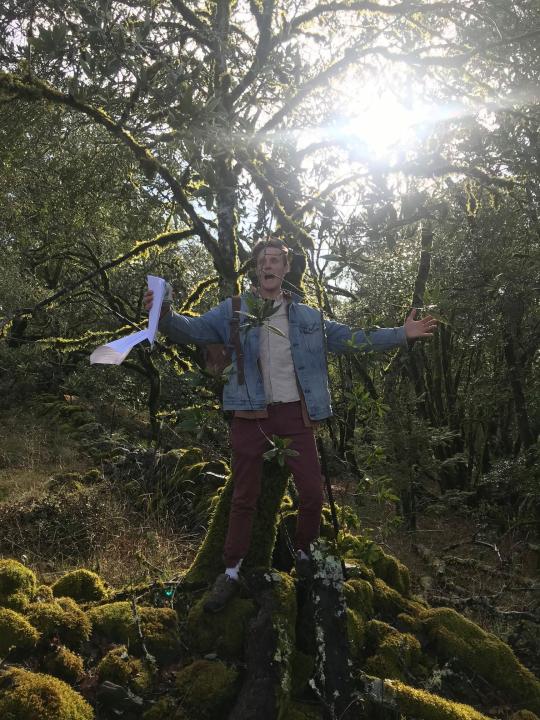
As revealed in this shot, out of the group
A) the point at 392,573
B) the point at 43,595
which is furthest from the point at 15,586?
the point at 392,573

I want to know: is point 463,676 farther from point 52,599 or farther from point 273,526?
point 52,599

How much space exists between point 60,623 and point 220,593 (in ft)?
3.20

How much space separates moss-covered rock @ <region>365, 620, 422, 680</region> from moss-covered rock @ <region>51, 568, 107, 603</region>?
1.91 metres

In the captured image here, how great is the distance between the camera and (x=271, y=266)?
3.57 meters

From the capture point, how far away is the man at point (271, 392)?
139 inches

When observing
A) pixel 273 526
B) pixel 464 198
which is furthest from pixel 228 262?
pixel 464 198

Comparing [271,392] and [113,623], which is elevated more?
[271,392]

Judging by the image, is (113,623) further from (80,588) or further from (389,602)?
(389,602)

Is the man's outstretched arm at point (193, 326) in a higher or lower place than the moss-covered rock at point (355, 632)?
higher

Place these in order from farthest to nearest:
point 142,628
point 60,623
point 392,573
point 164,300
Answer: point 392,573 → point 142,628 → point 60,623 → point 164,300

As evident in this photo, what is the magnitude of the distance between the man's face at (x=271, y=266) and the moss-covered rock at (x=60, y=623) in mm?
2406

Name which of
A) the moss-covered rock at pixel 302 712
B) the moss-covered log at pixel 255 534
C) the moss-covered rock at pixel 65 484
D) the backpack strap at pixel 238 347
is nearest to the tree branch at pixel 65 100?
the backpack strap at pixel 238 347

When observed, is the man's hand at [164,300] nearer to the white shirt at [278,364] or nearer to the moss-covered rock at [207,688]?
the white shirt at [278,364]

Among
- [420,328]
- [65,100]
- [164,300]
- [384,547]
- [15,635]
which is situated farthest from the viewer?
[384,547]
